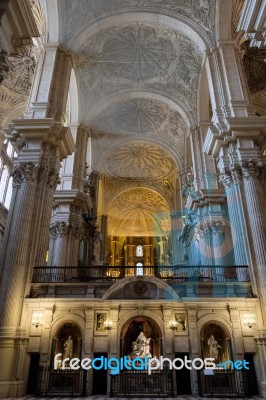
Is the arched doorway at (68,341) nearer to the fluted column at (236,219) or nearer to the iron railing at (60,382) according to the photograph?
the iron railing at (60,382)

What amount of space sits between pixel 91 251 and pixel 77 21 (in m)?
14.9

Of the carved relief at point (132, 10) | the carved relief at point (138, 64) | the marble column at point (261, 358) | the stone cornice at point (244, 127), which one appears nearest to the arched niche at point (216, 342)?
the marble column at point (261, 358)

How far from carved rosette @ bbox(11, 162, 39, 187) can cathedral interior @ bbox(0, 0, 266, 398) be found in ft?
0.15

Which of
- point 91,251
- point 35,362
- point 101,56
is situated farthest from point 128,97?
point 35,362

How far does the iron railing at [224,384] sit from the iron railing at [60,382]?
152 inches

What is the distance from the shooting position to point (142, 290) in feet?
39.6

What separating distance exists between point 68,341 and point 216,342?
521 cm

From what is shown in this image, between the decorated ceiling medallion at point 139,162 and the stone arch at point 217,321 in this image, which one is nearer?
the stone arch at point 217,321

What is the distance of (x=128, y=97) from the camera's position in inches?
947

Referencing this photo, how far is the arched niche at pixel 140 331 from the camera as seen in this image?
37.8 ft

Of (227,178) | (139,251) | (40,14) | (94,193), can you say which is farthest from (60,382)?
(139,251)

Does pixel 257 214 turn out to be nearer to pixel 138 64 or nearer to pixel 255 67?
pixel 255 67

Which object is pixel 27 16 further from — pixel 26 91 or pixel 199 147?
pixel 26 91

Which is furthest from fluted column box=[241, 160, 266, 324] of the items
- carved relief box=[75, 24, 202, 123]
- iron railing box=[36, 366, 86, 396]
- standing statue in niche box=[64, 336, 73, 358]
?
carved relief box=[75, 24, 202, 123]
